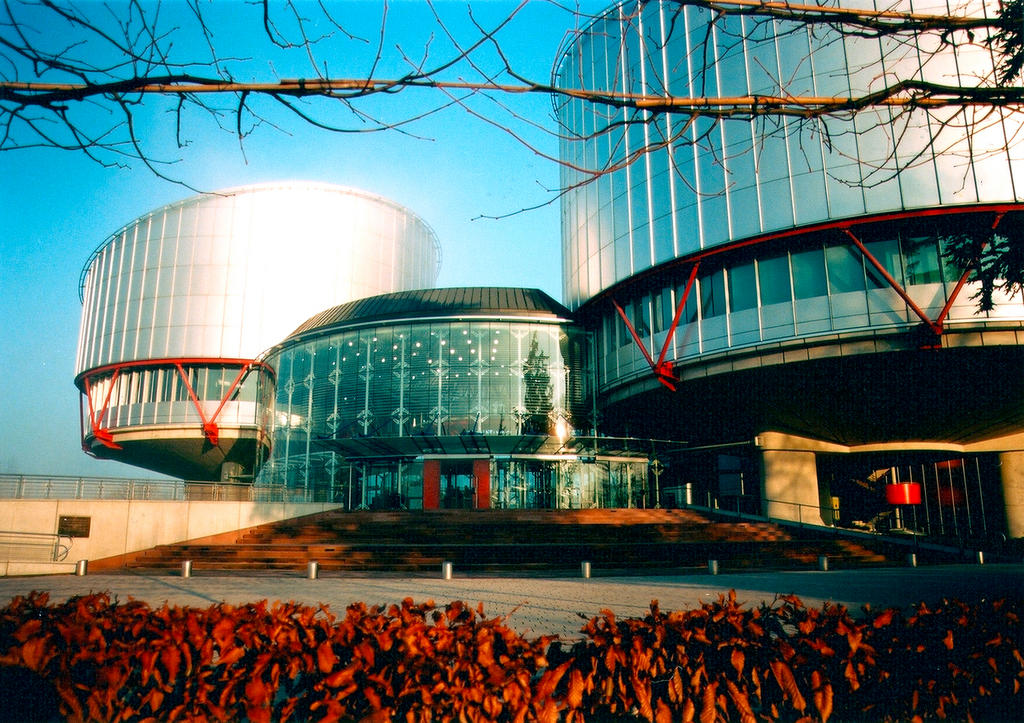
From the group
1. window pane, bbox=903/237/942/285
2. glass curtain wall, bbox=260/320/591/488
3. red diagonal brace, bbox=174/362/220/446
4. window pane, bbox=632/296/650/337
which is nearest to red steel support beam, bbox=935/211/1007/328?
window pane, bbox=903/237/942/285

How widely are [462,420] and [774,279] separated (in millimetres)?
15434

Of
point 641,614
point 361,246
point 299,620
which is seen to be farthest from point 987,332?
point 361,246

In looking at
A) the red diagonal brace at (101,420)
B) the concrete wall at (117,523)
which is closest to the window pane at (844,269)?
the concrete wall at (117,523)

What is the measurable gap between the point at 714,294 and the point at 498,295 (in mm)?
13288

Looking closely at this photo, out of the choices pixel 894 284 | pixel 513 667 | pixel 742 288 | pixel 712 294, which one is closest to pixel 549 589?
pixel 513 667

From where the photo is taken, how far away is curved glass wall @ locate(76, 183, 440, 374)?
2015 inches

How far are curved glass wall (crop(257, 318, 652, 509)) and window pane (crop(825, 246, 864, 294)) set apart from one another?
13.2 m

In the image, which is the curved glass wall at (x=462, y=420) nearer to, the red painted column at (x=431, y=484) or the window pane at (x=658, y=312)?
the red painted column at (x=431, y=484)

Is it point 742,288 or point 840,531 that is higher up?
point 742,288

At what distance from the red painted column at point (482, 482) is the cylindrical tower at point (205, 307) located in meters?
23.2

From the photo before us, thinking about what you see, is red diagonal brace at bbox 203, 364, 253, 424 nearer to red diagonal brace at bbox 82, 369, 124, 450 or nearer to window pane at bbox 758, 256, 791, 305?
red diagonal brace at bbox 82, 369, 124, 450

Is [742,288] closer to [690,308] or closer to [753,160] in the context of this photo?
[690,308]

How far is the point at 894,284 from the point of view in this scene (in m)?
23.7

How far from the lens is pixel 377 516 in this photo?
27375 mm
